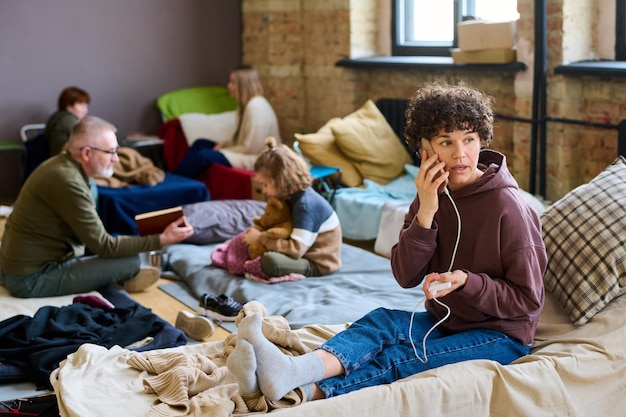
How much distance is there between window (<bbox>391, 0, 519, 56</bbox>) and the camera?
248 inches

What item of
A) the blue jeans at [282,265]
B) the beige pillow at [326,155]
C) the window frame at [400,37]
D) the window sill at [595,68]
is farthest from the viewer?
the window frame at [400,37]

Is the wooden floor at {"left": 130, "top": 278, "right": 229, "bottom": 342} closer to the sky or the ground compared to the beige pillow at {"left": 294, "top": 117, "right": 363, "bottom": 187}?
closer to the ground

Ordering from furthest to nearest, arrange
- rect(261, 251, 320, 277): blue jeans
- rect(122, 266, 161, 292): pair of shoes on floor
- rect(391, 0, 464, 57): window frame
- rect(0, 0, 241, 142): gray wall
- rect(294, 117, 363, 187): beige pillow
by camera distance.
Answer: rect(0, 0, 241, 142): gray wall
rect(391, 0, 464, 57): window frame
rect(294, 117, 363, 187): beige pillow
rect(122, 266, 161, 292): pair of shoes on floor
rect(261, 251, 320, 277): blue jeans

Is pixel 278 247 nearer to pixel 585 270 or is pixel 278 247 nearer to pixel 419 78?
pixel 585 270

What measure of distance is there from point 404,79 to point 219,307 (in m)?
3.17

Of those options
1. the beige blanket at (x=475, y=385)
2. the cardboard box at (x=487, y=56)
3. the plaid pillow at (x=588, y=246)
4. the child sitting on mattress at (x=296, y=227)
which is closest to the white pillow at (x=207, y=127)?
the cardboard box at (x=487, y=56)

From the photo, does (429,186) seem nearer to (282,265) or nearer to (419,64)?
(282,265)

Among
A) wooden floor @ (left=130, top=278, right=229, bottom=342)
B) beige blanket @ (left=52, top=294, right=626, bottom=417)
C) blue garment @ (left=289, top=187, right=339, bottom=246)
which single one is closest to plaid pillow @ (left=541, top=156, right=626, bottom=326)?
beige blanket @ (left=52, top=294, right=626, bottom=417)

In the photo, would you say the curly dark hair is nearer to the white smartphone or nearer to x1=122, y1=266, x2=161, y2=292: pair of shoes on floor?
the white smartphone

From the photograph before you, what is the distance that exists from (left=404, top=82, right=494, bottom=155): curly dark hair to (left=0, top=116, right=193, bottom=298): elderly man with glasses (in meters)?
2.14

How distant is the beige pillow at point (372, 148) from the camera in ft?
20.6

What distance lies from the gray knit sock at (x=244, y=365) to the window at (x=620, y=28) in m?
3.71

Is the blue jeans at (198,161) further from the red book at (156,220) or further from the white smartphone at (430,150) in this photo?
the white smartphone at (430,150)

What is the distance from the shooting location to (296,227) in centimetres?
458
